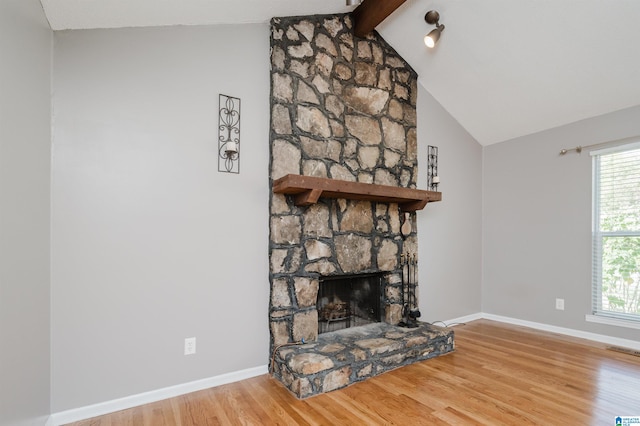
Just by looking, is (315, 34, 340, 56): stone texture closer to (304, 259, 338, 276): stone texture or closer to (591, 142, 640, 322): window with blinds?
(304, 259, 338, 276): stone texture

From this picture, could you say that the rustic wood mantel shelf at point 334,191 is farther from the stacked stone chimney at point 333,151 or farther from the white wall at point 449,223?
the white wall at point 449,223

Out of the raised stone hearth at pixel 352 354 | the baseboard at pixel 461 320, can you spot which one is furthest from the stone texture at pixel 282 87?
the baseboard at pixel 461 320

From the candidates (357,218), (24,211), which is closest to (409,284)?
(357,218)

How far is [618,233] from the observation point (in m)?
3.36

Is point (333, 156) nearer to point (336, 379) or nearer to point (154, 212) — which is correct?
point (154, 212)

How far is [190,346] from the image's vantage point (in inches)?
93.7

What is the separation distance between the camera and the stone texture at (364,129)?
3.23 m

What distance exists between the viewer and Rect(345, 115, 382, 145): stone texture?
323 centimetres

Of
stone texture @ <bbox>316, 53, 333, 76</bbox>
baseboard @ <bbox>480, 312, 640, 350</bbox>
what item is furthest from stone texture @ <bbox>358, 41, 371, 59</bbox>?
baseboard @ <bbox>480, 312, 640, 350</bbox>

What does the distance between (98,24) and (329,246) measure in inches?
87.4

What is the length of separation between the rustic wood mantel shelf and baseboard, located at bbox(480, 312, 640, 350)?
211cm

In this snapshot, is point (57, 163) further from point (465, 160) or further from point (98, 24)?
point (465, 160)

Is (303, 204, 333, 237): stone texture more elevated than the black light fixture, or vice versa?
the black light fixture

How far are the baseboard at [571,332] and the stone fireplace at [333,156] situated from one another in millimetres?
1667
